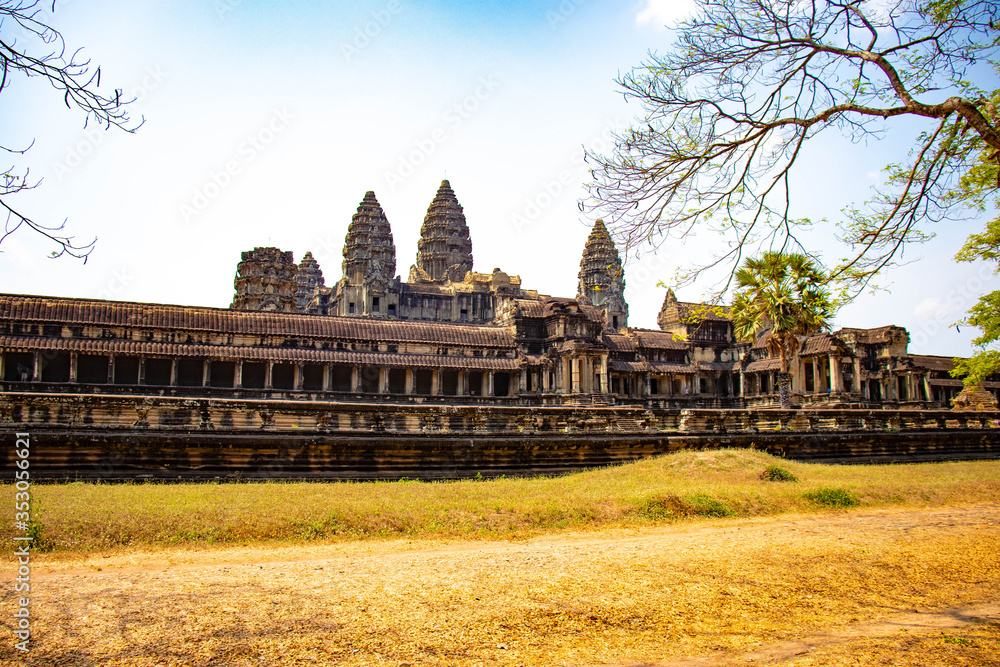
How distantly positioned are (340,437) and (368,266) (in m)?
55.9

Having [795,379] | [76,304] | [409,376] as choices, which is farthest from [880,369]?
[76,304]

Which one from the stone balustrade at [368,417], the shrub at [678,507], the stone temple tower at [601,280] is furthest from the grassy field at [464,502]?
the stone temple tower at [601,280]

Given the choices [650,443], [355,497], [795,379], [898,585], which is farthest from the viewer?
[795,379]

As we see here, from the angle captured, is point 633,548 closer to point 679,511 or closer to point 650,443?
point 679,511

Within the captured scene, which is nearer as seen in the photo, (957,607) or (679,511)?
(957,607)

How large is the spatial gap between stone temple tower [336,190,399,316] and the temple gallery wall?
47.6 feet

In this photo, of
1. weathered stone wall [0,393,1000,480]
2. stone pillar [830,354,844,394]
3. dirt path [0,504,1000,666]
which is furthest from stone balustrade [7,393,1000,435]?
stone pillar [830,354,844,394]

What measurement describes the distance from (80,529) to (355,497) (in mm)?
4162

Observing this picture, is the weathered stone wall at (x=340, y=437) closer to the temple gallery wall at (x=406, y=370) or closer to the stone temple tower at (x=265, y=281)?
the temple gallery wall at (x=406, y=370)

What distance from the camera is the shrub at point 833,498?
44.4 feet

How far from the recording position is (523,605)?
22.9 ft

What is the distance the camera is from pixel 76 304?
2961 cm

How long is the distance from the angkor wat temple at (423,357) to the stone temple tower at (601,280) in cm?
1676

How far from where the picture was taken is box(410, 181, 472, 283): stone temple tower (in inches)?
3009
